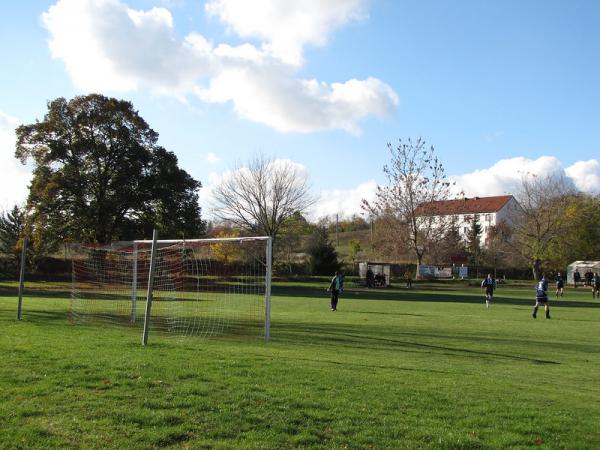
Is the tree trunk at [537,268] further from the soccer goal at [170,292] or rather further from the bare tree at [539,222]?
the soccer goal at [170,292]

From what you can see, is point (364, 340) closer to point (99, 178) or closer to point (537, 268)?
point (99, 178)

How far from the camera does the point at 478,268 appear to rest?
Result: 7775 cm

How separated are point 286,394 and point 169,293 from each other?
20.1 meters

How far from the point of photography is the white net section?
1684 cm

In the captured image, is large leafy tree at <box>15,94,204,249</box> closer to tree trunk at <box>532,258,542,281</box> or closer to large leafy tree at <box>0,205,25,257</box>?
large leafy tree at <box>0,205,25,257</box>

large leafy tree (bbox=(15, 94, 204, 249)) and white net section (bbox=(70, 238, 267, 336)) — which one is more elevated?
large leafy tree (bbox=(15, 94, 204, 249))

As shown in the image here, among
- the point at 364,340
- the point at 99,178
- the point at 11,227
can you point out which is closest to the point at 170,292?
the point at 364,340

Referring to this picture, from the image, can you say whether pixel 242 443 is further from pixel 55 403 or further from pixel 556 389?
pixel 556 389

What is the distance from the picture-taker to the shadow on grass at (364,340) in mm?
12023

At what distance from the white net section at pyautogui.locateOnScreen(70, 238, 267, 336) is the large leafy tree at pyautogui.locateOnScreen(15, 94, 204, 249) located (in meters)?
9.11

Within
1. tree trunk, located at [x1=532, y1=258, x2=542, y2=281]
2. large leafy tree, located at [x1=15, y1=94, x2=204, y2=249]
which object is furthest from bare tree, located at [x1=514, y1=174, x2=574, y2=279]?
large leafy tree, located at [x1=15, y1=94, x2=204, y2=249]

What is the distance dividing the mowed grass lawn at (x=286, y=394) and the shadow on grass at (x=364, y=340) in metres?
0.14

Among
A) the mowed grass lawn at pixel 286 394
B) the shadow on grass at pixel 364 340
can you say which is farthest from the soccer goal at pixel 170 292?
the mowed grass lawn at pixel 286 394

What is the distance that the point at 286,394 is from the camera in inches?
270
